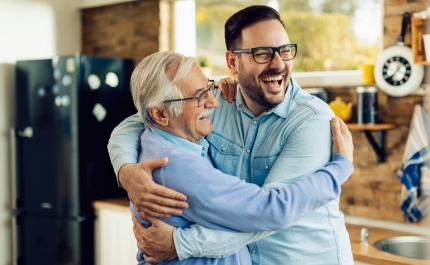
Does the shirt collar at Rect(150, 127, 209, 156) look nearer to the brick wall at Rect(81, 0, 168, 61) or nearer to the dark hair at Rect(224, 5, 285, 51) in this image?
the dark hair at Rect(224, 5, 285, 51)

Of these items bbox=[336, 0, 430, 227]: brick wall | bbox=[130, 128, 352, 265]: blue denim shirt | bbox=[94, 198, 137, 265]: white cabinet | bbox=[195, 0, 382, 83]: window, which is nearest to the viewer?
bbox=[130, 128, 352, 265]: blue denim shirt

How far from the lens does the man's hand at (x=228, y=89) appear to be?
188cm

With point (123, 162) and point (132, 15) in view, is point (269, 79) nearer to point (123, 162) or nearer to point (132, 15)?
point (123, 162)

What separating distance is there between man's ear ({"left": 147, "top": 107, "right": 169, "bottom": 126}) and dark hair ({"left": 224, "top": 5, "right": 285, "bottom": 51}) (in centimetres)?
39

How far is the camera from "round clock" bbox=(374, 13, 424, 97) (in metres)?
2.98

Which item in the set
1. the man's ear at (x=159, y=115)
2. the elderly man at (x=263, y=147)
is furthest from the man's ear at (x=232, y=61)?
the man's ear at (x=159, y=115)

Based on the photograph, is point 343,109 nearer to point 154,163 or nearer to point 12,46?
point 154,163

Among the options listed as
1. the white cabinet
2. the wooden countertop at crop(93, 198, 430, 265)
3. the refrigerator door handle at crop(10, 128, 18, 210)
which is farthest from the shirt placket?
the refrigerator door handle at crop(10, 128, 18, 210)

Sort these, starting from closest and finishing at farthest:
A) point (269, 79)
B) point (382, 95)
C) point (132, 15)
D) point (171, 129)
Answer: point (171, 129)
point (269, 79)
point (382, 95)
point (132, 15)

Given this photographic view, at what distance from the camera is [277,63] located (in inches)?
64.6

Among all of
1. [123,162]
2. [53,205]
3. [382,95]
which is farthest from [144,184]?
[53,205]

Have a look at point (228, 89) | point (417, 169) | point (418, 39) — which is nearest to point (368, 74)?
point (418, 39)

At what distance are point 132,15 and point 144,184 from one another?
10.7 ft

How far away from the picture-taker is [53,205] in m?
4.03
